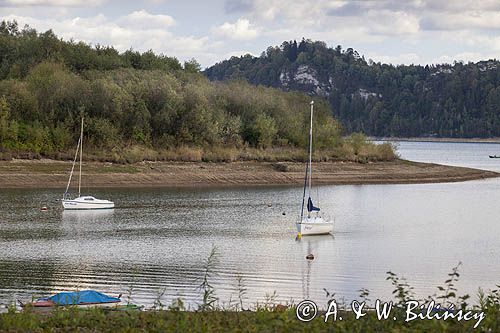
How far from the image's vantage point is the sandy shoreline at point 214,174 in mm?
70625

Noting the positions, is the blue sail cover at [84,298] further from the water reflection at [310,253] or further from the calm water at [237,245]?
the water reflection at [310,253]

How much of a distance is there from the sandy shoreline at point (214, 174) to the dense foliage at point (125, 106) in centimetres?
410

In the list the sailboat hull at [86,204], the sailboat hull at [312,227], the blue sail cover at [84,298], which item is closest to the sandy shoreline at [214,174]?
the sailboat hull at [86,204]

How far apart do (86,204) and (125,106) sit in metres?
28.4

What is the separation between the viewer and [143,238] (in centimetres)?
4303

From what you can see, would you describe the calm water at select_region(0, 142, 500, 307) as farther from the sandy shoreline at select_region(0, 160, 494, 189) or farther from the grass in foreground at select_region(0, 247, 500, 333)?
the grass in foreground at select_region(0, 247, 500, 333)

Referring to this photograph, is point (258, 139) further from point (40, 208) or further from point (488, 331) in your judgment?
point (488, 331)

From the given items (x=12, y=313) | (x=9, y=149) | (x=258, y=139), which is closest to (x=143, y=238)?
(x=12, y=313)

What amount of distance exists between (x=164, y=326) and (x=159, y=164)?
6350 centimetres

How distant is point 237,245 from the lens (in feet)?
135

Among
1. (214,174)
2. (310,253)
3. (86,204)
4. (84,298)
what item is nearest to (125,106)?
(214,174)

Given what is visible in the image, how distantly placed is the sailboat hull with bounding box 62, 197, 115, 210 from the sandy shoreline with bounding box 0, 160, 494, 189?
484 inches

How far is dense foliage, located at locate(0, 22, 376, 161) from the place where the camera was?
80.5m

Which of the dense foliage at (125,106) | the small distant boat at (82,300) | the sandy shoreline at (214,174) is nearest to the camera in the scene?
the small distant boat at (82,300)
